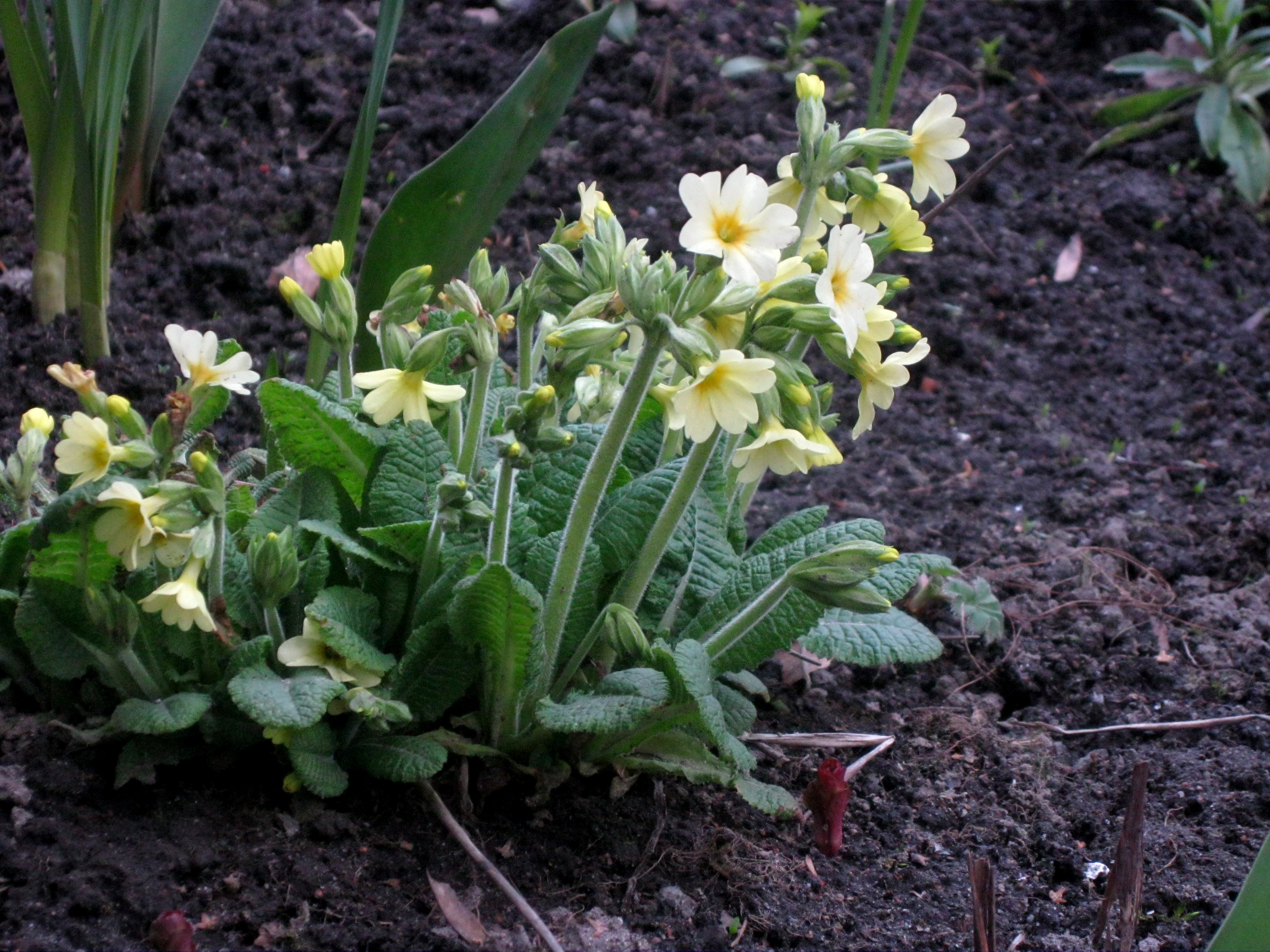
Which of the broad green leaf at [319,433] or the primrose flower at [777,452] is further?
the broad green leaf at [319,433]

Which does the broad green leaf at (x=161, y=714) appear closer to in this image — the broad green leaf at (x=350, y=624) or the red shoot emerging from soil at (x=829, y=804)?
the broad green leaf at (x=350, y=624)

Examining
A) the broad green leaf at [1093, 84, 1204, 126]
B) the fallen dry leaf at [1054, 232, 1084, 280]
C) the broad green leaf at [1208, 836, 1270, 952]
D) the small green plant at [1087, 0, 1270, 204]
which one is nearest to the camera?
the broad green leaf at [1208, 836, 1270, 952]

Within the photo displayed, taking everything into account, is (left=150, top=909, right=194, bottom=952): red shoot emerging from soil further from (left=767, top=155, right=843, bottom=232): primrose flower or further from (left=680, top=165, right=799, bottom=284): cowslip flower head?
(left=767, top=155, right=843, bottom=232): primrose flower

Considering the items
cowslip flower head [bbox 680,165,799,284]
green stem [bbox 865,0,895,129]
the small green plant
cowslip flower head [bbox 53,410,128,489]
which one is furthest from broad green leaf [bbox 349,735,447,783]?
the small green plant

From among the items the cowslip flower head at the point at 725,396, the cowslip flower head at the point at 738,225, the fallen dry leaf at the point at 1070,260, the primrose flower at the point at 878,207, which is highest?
the cowslip flower head at the point at 738,225

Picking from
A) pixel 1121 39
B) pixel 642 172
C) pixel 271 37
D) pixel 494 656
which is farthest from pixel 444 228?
pixel 1121 39

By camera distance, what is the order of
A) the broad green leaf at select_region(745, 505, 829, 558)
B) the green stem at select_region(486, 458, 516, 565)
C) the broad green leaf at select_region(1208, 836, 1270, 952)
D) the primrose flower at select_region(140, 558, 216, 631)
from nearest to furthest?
the broad green leaf at select_region(1208, 836, 1270, 952)
the primrose flower at select_region(140, 558, 216, 631)
the green stem at select_region(486, 458, 516, 565)
the broad green leaf at select_region(745, 505, 829, 558)

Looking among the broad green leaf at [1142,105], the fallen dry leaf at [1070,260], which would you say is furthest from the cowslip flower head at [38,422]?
the broad green leaf at [1142,105]
